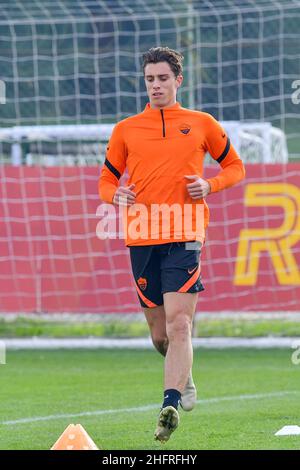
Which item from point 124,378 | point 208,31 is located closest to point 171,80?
point 124,378

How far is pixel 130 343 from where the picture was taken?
13523mm

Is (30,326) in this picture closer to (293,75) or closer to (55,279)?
(55,279)

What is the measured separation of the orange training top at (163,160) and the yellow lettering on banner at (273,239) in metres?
6.20

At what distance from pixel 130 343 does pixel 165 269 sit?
21.4ft

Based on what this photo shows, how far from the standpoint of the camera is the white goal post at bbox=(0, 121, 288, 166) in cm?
1797

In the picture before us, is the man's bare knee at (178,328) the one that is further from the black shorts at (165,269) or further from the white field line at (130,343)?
the white field line at (130,343)

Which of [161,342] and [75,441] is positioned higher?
[161,342]

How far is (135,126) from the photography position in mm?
7297

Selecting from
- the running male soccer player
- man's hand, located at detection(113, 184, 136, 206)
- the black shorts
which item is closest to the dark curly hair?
the running male soccer player

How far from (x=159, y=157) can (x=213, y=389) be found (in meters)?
3.20

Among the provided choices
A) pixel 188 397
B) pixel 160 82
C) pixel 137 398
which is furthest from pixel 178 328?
pixel 137 398

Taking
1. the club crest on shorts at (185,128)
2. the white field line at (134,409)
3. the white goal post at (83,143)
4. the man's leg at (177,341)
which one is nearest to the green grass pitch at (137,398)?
the white field line at (134,409)

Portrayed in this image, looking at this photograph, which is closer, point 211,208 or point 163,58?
point 163,58

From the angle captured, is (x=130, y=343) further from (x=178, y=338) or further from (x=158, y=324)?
(x=178, y=338)
